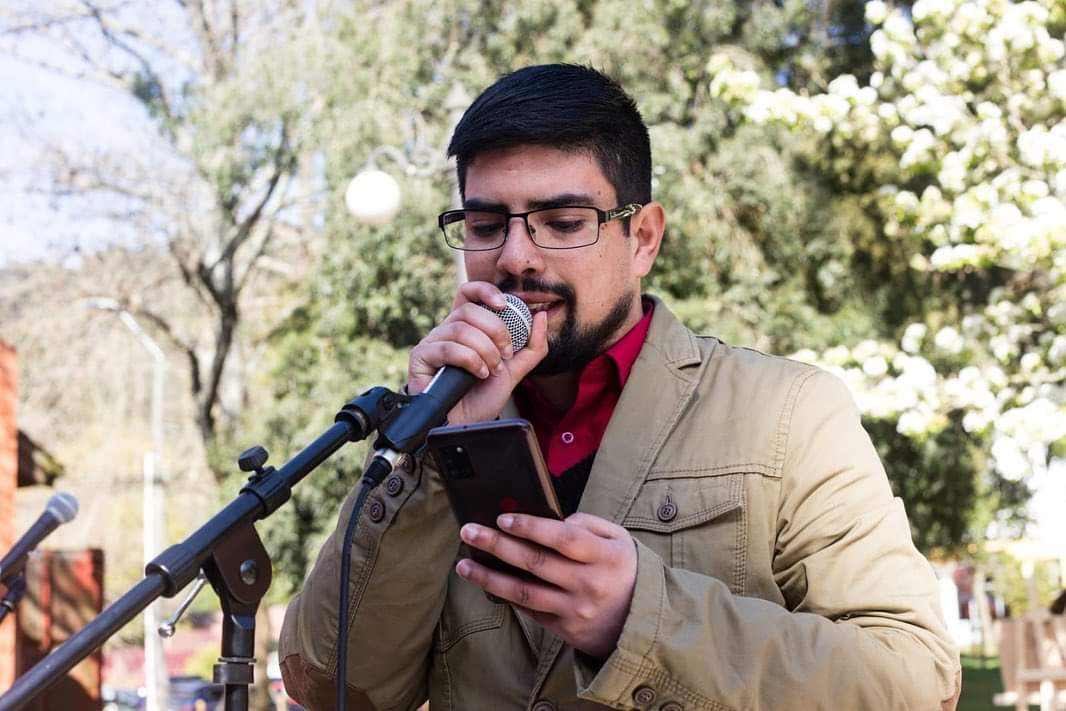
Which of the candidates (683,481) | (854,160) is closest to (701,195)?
(854,160)

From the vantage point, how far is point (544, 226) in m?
2.43

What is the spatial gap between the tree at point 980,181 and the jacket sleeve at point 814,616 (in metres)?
5.79

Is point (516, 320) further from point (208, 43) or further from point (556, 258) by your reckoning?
point (208, 43)

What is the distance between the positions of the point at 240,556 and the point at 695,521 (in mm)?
773

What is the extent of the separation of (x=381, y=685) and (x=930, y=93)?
731cm

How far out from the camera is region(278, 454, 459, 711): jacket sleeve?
2188mm

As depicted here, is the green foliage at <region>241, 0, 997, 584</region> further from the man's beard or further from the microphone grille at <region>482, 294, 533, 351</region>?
the microphone grille at <region>482, 294, 533, 351</region>

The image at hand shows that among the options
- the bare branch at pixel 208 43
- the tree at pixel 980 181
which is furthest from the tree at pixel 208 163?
the tree at pixel 980 181

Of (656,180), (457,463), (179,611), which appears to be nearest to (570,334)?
(457,463)

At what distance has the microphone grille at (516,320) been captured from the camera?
7.32 feet

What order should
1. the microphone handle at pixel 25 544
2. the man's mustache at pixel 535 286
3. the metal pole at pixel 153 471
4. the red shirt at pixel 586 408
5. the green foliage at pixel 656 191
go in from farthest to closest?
the metal pole at pixel 153 471 → the green foliage at pixel 656 191 → the microphone handle at pixel 25 544 → the red shirt at pixel 586 408 → the man's mustache at pixel 535 286

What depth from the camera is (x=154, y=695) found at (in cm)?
1877

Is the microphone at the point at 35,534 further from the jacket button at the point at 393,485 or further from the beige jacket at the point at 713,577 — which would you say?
the jacket button at the point at 393,485

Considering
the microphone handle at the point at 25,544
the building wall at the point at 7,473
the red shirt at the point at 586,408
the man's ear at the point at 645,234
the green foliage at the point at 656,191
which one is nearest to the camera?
the red shirt at the point at 586,408
